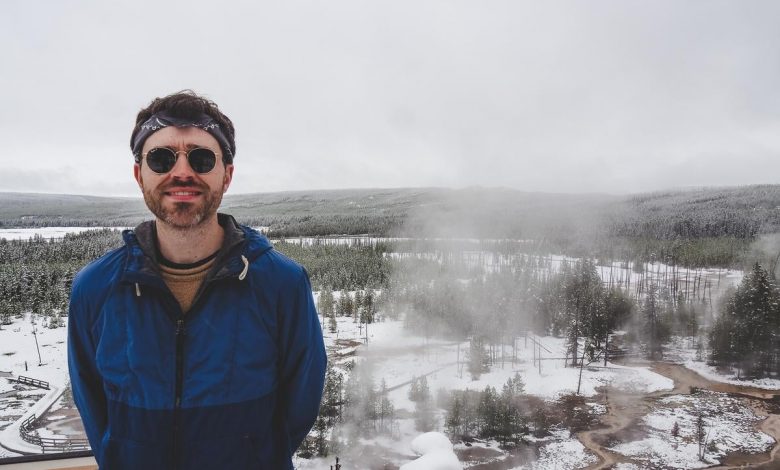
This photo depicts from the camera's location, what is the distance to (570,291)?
2763 inches

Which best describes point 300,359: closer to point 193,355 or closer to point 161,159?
point 193,355

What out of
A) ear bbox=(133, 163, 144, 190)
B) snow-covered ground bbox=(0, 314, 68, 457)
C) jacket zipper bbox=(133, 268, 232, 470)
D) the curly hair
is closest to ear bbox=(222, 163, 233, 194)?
the curly hair

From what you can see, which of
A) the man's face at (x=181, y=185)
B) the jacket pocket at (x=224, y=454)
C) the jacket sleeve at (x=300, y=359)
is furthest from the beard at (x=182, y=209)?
the jacket pocket at (x=224, y=454)

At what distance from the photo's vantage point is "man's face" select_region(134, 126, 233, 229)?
89.5 inches

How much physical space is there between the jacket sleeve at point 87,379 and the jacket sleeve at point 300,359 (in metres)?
0.92

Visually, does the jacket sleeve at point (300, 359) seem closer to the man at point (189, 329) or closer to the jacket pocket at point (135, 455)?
the man at point (189, 329)

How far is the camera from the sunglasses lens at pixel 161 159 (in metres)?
2.33

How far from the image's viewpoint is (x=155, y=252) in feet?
7.71

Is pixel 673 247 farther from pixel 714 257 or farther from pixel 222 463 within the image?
pixel 222 463

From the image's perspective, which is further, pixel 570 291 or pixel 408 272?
pixel 408 272

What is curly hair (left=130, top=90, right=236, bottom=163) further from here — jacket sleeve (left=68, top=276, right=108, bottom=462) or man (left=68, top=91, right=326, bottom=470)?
jacket sleeve (left=68, top=276, right=108, bottom=462)

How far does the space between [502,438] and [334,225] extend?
133 meters

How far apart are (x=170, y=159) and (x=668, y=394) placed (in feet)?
178

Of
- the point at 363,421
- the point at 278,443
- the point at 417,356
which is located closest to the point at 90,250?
the point at 417,356
